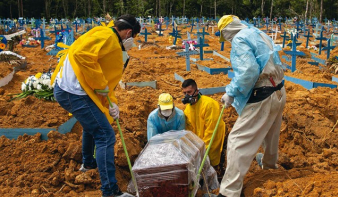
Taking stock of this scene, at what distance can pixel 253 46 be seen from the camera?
10.3 ft

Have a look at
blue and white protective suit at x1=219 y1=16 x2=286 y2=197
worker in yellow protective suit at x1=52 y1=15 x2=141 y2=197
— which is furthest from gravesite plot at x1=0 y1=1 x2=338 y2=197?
worker in yellow protective suit at x1=52 y1=15 x2=141 y2=197

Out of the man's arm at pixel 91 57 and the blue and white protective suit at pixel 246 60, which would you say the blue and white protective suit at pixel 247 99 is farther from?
the man's arm at pixel 91 57

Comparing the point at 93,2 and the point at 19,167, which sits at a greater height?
the point at 93,2

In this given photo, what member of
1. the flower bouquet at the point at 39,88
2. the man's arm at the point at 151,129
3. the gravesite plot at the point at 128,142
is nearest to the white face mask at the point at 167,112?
the man's arm at the point at 151,129

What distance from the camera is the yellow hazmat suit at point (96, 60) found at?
2916 mm

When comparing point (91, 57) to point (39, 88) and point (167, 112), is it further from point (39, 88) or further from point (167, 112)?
point (39, 88)

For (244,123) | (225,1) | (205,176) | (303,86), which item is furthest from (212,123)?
(225,1)

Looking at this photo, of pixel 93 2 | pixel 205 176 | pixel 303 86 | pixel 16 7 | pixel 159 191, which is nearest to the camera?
pixel 159 191

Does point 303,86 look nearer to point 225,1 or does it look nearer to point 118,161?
point 118,161

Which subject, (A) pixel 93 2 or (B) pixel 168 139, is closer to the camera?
(B) pixel 168 139

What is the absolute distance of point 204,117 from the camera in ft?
14.6

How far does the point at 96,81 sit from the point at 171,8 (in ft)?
149

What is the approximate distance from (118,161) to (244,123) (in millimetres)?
1574

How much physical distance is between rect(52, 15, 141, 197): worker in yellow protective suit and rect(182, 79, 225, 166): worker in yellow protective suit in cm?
148
